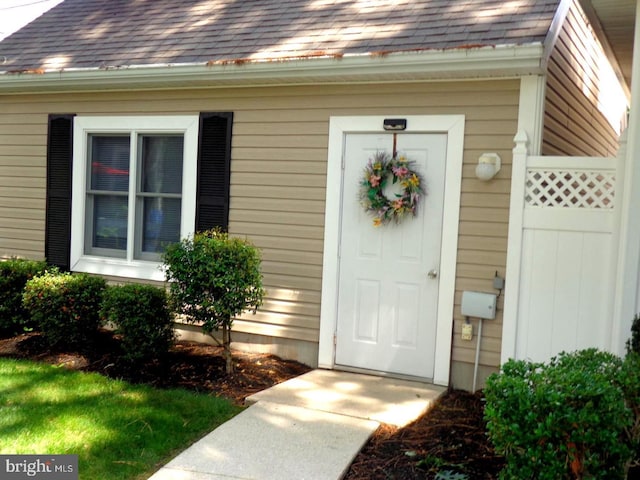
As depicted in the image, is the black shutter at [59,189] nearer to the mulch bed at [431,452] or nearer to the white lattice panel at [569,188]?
the mulch bed at [431,452]

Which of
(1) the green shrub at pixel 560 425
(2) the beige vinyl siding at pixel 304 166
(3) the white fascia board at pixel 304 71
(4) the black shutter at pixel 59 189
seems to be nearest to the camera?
(1) the green shrub at pixel 560 425

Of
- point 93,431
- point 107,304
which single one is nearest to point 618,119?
point 107,304

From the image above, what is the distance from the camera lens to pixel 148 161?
7133 millimetres

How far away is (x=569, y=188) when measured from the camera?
202 inches

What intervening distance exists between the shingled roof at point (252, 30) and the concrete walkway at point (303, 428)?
9.28 ft

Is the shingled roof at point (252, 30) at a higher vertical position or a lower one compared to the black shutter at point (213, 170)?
higher

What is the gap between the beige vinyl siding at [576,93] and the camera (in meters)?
5.84

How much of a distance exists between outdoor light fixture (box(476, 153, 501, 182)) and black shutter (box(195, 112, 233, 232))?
8.36 ft

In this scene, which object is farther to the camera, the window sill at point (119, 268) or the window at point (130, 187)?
the window sill at point (119, 268)

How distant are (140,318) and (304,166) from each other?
2050mm

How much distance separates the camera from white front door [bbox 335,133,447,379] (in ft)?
18.6

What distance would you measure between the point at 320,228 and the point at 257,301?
946mm

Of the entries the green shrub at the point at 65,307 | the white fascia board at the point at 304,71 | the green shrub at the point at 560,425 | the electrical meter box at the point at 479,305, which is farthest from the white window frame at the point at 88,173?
the green shrub at the point at 560,425

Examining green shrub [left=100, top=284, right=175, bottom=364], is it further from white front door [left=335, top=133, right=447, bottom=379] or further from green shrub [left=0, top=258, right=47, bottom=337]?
white front door [left=335, top=133, right=447, bottom=379]
